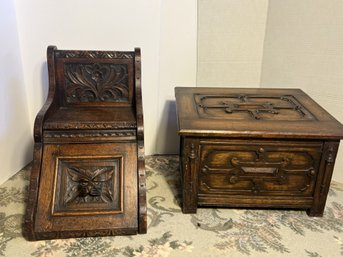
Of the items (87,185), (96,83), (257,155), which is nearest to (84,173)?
(87,185)

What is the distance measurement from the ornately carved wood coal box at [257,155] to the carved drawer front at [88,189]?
273 millimetres

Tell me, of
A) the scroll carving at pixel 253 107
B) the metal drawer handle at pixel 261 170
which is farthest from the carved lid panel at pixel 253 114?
the metal drawer handle at pixel 261 170

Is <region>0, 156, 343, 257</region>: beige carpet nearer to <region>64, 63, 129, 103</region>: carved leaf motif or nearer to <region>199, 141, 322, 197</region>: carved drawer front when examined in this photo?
<region>199, 141, 322, 197</region>: carved drawer front

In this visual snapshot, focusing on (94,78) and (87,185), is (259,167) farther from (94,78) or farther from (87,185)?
(94,78)

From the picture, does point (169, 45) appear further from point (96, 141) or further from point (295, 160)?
point (295, 160)

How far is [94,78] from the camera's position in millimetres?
1673

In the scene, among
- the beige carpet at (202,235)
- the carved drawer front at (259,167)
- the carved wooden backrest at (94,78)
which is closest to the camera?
the beige carpet at (202,235)

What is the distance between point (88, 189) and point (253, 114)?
32.0 inches


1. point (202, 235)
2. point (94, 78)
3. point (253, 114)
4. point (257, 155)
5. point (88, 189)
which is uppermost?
point (94, 78)

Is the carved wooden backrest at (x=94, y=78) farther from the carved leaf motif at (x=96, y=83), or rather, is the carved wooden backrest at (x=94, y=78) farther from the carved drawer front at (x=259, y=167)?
the carved drawer front at (x=259, y=167)

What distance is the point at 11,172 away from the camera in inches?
72.6

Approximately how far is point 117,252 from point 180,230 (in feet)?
0.96

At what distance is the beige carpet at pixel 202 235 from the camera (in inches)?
52.6

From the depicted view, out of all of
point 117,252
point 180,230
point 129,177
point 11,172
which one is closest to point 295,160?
point 180,230
